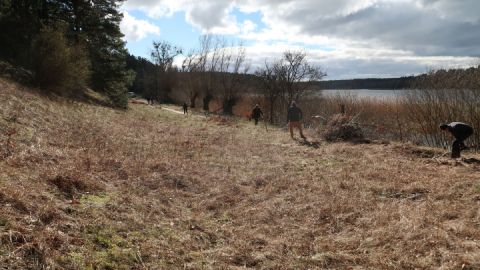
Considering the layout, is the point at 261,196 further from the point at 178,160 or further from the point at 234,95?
the point at 234,95

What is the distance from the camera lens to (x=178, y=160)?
1106 cm

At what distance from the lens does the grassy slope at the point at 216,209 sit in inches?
188

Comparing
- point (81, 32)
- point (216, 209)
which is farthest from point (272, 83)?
point (216, 209)

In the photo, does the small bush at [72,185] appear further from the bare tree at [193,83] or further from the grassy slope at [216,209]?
the bare tree at [193,83]

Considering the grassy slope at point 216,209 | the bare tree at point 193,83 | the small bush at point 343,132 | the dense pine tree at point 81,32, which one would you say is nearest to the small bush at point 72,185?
the grassy slope at point 216,209

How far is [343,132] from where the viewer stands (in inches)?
633

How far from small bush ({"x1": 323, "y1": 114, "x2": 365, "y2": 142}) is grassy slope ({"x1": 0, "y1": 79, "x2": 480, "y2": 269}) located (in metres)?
4.14

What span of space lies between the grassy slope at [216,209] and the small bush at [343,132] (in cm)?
414

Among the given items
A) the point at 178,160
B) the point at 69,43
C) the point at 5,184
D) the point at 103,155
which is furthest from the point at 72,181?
the point at 69,43

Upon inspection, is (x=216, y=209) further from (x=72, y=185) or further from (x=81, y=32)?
(x=81, y=32)

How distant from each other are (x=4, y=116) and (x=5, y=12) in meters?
14.5

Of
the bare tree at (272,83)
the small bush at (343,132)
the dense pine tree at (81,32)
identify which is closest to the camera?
the small bush at (343,132)

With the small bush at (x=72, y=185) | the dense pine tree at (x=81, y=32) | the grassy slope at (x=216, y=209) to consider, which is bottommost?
the grassy slope at (x=216, y=209)

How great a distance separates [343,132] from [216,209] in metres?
9.81
